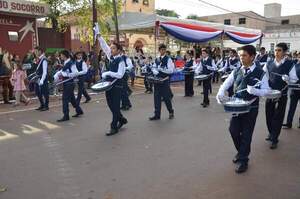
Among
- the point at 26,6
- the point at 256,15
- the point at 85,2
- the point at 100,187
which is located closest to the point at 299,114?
the point at 100,187

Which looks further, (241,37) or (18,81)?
(241,37)

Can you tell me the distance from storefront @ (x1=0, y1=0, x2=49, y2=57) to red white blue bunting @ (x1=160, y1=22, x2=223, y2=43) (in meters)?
6.14

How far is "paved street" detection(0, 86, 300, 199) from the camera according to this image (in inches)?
187

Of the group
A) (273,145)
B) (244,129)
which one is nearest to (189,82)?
(273,145)

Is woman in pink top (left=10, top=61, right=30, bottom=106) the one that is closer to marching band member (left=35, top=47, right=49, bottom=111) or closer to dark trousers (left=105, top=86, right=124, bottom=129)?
marching band member (left=35, top=47, right=49, bottom=111)

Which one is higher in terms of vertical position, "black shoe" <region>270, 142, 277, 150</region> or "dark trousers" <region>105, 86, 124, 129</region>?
"dark trousers" <region>105, 86, 124, 129</region>

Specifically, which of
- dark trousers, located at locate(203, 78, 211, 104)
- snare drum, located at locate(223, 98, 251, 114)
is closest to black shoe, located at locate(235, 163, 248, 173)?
snare drum, located at locate(223, 98, 251, 114)

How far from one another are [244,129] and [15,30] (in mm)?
15025

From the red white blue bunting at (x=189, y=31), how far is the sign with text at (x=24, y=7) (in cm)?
590

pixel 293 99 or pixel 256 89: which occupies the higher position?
pixel 256 89

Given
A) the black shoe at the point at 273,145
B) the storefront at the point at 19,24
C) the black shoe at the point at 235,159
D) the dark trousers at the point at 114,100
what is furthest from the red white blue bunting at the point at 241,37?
the black shoe at the point at 235,159

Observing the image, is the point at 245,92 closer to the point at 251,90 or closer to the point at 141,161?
the point at 251,90

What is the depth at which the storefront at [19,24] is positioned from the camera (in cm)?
1700

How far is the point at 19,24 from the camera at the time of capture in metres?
17.9
